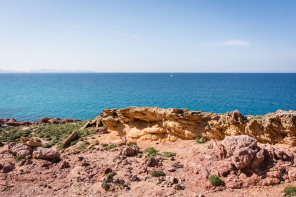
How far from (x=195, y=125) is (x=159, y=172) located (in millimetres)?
9255

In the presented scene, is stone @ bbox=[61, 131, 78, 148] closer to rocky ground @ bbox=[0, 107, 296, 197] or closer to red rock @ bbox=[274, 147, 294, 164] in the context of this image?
rocky ground @ bbox=[0, 107, 296, 197]

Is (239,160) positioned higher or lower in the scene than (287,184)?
higher

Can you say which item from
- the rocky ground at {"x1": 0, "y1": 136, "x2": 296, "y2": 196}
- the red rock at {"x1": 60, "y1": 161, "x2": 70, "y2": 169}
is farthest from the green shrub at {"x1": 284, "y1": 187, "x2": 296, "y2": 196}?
the red rock at {"x1": 60, "y1": 161, "x2": 70, "y2": 169}

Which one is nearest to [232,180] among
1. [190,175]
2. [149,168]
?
[190,175]

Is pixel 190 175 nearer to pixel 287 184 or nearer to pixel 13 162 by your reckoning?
pixel 287 184

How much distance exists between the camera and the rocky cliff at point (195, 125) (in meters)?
18.0

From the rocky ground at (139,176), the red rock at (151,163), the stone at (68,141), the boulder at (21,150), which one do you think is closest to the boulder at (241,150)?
the rocky ground at (139,176)

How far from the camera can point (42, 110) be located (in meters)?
74.2

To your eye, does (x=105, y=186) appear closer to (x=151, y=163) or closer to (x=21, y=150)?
(x=151, y=163)

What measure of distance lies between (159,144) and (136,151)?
391 centimetres

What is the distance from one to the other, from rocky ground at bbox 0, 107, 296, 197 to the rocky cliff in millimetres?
1846

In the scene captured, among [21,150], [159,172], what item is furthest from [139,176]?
[21,150]

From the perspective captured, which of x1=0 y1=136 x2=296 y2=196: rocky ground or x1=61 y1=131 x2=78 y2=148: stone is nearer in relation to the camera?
x1=0 y1=136 x2=296 y2=196: rocky ground

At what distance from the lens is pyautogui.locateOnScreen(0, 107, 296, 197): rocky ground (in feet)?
46.0
